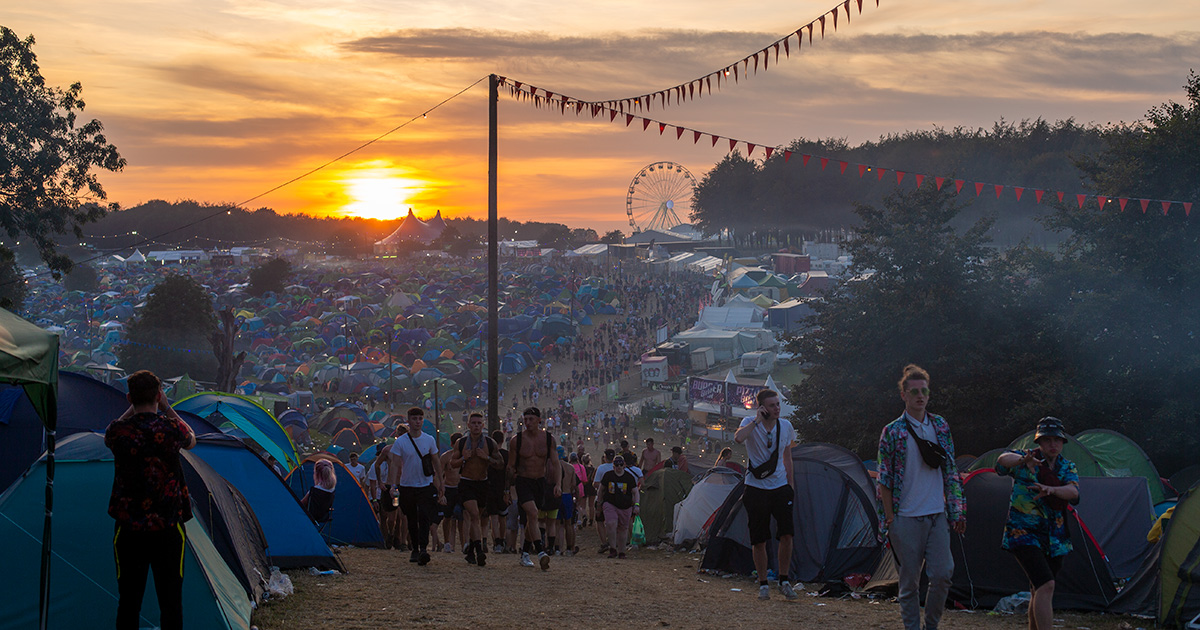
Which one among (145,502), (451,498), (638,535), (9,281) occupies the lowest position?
(638,535)

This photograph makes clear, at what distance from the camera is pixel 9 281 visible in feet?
72.3

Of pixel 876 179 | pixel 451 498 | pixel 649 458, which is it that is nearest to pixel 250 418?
pixel 451 498

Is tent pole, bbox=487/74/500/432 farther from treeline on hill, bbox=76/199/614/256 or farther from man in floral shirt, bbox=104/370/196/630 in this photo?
treeline on hill, bbox=76/199/614/256

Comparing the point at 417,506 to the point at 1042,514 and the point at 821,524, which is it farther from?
the point at 1042,514

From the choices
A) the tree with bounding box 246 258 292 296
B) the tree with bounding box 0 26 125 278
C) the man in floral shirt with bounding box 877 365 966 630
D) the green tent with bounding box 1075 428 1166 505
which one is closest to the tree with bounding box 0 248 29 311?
the tree with bounding box 0 26 125 278

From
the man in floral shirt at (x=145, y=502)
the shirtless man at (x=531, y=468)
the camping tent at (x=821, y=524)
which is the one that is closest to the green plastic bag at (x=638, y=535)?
the camping tent at (x=821, y=524)

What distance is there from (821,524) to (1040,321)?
11185mm

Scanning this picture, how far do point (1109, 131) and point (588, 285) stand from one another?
4579cm

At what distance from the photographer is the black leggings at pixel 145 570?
3875mm

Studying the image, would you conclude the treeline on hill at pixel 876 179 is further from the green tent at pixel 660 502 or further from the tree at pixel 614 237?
the green tent at pixel 660 502

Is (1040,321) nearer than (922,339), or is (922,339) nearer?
(1040,321)

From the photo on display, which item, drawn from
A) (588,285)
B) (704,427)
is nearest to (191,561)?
(704,427)

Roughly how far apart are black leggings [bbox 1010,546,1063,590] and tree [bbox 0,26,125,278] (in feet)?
57.6

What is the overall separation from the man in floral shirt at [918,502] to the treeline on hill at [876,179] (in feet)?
178
